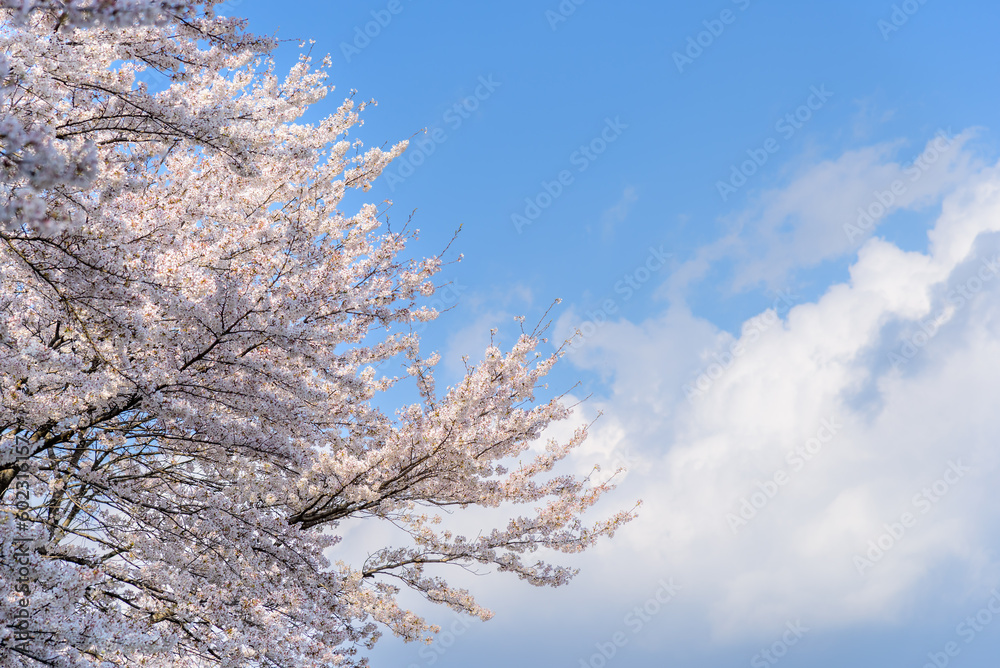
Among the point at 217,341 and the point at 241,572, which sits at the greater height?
the point at 217,341

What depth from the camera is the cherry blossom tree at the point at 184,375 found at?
14.9 feet

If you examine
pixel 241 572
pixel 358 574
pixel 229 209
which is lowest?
pixel 241 572

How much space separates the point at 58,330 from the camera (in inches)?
239

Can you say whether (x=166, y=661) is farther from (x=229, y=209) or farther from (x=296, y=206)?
(x=296, y=206)

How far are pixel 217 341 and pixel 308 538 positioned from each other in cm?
203

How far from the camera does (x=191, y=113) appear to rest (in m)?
4.56

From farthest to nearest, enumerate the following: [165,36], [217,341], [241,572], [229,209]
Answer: [229,209], [241,572], [217,341], [165,36]

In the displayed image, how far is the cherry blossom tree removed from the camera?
A: 14.9ft

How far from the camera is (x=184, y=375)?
5480 mm

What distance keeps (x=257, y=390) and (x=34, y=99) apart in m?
2.69

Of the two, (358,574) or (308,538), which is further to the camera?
(358,574)

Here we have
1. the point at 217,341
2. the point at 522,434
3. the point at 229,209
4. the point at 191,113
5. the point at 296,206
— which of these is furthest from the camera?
the point at 522,434

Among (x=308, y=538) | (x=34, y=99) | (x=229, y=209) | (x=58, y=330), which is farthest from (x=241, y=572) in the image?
(x=34, y=99)

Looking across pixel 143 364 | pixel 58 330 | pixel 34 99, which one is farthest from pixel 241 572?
pixel 34 99
